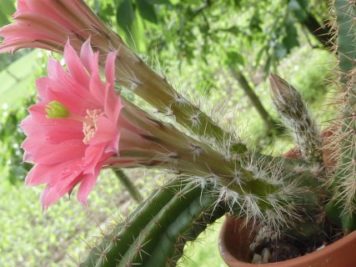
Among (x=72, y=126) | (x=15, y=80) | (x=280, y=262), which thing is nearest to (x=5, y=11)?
(x=72, y=126)

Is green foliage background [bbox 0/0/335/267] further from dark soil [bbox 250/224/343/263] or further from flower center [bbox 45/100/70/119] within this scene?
flower center [bbox 45/100/70/119]

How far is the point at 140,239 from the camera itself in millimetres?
528

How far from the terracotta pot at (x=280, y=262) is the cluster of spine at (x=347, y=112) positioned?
39mm

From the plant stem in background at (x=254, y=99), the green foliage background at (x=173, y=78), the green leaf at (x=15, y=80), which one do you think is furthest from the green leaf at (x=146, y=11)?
the green leaf at (x=15, y=80)

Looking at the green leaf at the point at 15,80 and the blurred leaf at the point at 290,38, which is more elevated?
the green leaf at the point at 15,80

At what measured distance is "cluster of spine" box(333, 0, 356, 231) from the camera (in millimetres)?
496

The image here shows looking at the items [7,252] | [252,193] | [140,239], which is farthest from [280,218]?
[7,252]

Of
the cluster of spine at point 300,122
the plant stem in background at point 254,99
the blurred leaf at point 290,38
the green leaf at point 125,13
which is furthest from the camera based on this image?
the plant stem in background at point 254,99

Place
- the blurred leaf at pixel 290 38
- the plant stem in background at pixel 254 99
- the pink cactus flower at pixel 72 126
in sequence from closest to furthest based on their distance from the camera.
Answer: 1. the pink cactus flower at pixel 72 126
2. the blurred leaf at pixel 290 38
3. the plant stem in background at pixel 254 99

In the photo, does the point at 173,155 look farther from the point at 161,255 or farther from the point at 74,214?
the point at 74,214

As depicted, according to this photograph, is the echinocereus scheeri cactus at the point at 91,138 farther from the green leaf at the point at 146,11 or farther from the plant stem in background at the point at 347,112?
the green leaf at the point at 146,11

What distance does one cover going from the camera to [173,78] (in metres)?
0.65

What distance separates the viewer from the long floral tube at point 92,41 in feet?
1.56

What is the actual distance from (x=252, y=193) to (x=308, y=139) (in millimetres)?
112
